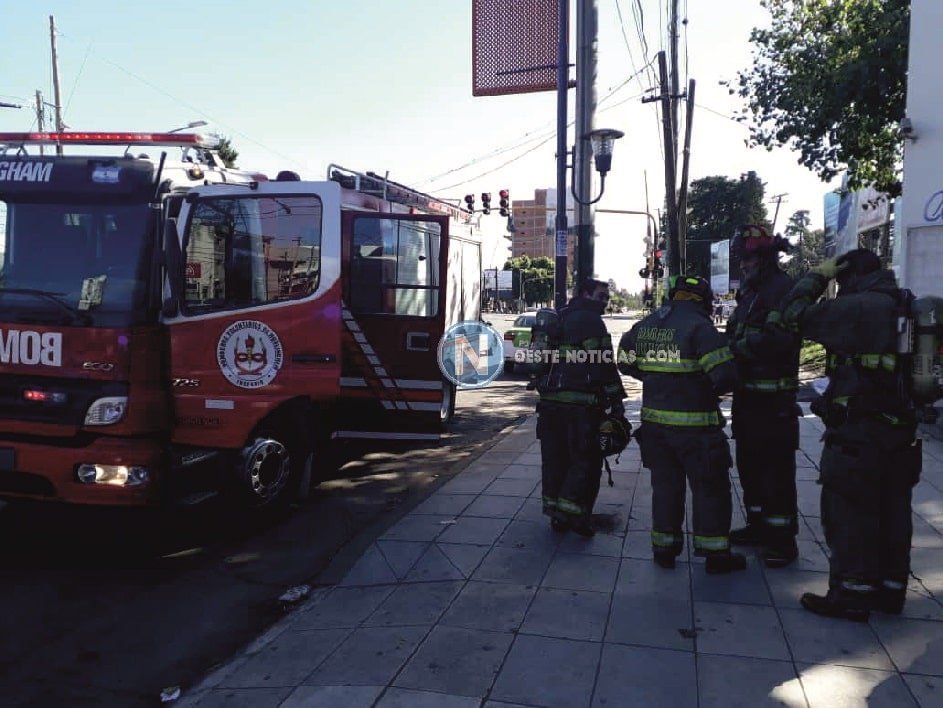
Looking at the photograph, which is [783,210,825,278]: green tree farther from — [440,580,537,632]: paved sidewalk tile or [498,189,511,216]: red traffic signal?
[440,580,537,632]: paved sidewalk tile

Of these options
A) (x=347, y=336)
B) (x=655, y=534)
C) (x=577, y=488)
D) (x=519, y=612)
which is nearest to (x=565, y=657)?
(x=519, y=612)

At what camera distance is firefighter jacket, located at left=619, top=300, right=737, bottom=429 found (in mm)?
4340

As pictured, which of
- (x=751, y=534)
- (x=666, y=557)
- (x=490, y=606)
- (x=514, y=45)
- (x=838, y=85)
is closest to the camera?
(x=490, y=606)

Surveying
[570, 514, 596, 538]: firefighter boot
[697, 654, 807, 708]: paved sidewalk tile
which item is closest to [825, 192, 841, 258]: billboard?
[570, 514, 596, 538]: firefighter boot

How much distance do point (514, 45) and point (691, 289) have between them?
612 cm

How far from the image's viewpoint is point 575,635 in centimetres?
375

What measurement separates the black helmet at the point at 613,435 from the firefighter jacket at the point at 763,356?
82 cm

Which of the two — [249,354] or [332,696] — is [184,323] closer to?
[249,354]

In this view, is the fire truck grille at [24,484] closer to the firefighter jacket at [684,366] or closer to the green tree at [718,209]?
the firefighter jacket at [684,366]

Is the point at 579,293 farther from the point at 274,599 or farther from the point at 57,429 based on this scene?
the point at 57,429

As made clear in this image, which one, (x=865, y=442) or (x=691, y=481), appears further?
(x=691, y=481)

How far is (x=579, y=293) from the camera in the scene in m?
5.54

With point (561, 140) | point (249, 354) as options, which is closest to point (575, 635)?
point (249, 354)

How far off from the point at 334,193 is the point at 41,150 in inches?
87.9
